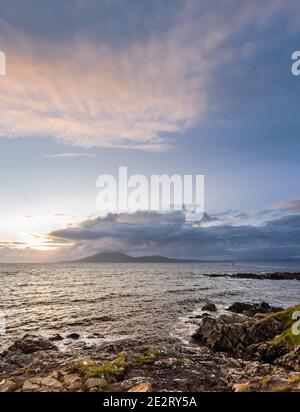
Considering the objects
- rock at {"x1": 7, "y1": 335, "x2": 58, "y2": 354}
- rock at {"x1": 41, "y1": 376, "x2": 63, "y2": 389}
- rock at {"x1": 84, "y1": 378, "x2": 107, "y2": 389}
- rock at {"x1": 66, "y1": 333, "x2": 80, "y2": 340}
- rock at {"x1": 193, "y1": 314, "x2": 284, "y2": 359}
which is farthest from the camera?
rock at {"x1": 66, "y1": 333, "x2": 80, "y2": 340}

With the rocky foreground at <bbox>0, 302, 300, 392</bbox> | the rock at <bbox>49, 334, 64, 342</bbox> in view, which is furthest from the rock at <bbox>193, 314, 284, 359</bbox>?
the rock at <bbox>49, 334, 64, 342</bbox>

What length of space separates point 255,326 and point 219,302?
102 ft

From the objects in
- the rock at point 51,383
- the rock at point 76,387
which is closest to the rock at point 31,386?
the rock at point 51,383

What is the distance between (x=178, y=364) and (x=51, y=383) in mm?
8793

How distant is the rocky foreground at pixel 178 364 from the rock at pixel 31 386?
0.05 meters

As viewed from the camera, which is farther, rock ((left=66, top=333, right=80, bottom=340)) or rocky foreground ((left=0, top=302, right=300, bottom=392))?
rock ((left=66, top=333, right=80, bottom=340))

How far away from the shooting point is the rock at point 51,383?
48.1 feet

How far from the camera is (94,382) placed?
1527cm

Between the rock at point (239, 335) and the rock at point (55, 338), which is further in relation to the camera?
the rock at point (55, 338)

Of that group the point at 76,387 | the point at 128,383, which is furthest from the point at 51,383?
the point at 128,383

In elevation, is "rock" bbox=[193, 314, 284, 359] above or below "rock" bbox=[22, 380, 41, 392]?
below

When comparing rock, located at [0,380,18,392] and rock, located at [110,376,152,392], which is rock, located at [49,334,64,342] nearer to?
rock, located at [0,380,18,392]

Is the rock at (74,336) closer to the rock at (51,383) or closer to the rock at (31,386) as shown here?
the rock at (51,383)

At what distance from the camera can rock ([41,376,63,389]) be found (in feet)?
48.1
